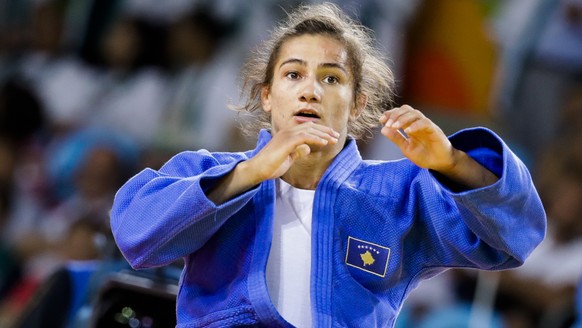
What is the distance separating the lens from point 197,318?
2.53 metres

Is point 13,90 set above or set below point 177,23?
below

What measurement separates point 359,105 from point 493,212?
566mm

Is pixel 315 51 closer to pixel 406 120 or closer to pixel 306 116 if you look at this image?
pixel 306 116

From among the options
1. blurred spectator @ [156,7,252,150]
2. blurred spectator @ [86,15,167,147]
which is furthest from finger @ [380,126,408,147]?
blurred spectator @ [86,15,167,147]

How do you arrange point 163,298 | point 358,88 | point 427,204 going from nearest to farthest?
point 427,204 → point 358,88 → point 163,298

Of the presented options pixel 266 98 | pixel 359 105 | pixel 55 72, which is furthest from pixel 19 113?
pixel 359 105

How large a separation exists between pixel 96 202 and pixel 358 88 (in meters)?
3.28

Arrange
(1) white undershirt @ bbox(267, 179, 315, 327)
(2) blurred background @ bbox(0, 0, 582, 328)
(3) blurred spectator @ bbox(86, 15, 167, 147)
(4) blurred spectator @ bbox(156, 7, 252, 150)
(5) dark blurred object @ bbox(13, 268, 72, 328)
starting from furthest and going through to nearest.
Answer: (3) blurred spectator @ bbox(86, 15, 167, 147)
(4) blurred spectator @ bbox(156, 7, 252, 150)
(2) blurred background @ bbox(0, 0, 582, 328)
(5) dark blurred object @ bbox(13, 268, 72, 328)
(1) white undershirt @ bbox(267, 179, 315, 327)

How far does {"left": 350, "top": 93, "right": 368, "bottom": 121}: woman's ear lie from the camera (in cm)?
280

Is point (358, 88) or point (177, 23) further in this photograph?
point (177, 23)

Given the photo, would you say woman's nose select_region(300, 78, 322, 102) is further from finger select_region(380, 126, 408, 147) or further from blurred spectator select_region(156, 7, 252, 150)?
blurred spectator select_region(156, 7, 252, 150)

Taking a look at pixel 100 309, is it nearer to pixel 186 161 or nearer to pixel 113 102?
pixel 186 161

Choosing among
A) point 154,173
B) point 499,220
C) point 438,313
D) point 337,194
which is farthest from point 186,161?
point 438,313

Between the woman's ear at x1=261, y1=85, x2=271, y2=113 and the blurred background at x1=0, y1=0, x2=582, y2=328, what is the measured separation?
1885 mm
